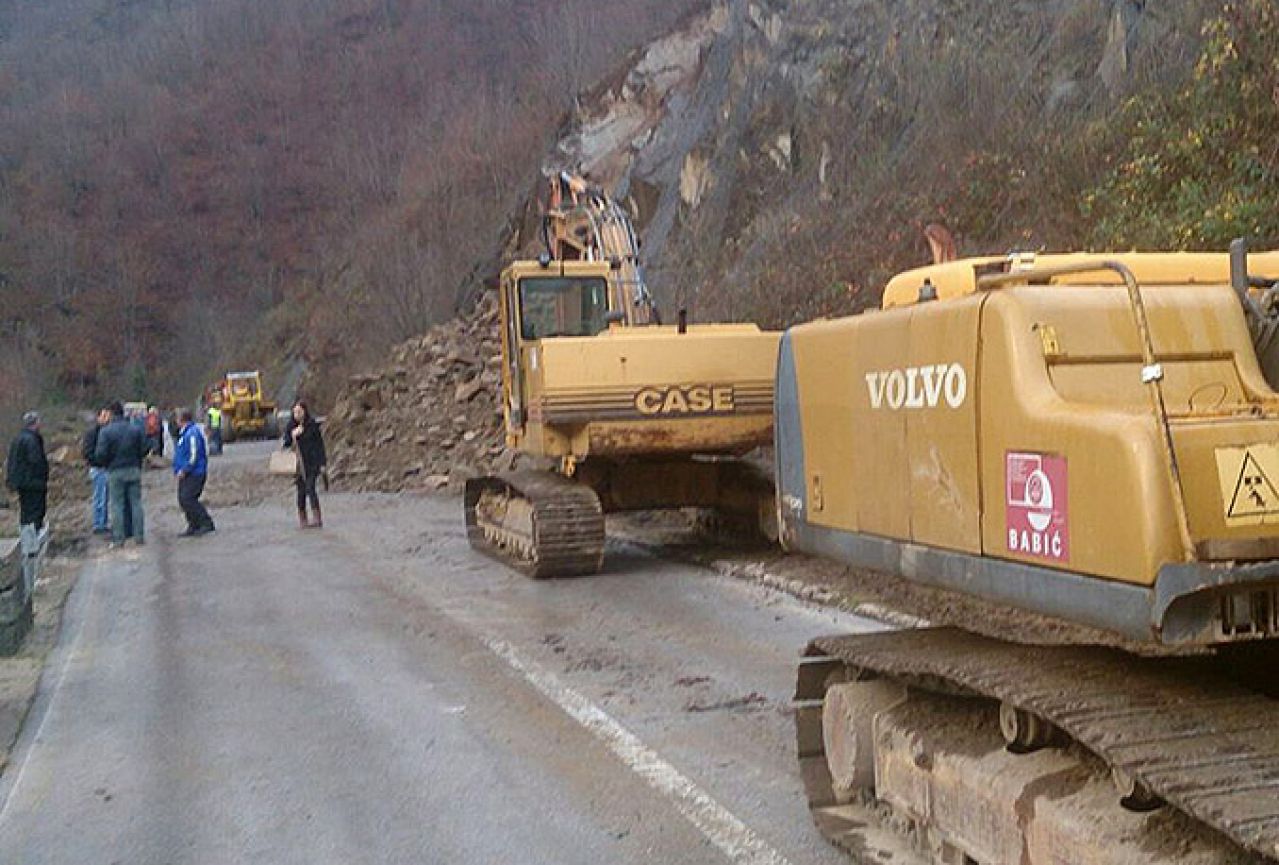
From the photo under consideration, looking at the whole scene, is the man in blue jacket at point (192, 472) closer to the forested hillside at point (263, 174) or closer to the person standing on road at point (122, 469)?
the person standing on road at point (122, 469)

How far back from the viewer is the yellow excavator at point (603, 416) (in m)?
12.2

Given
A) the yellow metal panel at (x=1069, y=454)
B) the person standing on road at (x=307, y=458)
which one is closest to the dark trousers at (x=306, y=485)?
the person standing on road at (x=307, y=458)

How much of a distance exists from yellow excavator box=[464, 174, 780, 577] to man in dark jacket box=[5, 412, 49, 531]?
464cm

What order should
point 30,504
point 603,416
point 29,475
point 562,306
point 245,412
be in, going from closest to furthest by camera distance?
point 603,416, point 562,306, point 29,475, point 30,504, point 245,412

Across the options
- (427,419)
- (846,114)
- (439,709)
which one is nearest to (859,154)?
(846,114)

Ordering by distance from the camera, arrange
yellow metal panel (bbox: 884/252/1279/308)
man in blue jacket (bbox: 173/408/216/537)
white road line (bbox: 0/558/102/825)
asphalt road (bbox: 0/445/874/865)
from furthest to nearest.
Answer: man in blue jacket (bbox: 173/408/216/537)
white road line (bbox: 0/558/102/825)
asphalt road (bbox: 0/445/874/865)
yellow metal panel (bbox: 884/252/1279/308)

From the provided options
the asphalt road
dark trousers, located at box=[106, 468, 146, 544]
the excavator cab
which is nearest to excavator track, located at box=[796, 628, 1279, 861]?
the asphalt road

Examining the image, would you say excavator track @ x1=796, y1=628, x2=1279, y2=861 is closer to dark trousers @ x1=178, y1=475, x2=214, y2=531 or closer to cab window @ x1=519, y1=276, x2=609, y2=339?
cab window @ x1=519, y1=276, x2=609, y2=339

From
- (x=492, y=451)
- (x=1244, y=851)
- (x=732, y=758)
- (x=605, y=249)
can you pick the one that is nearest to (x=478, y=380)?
(x=492, y=451)

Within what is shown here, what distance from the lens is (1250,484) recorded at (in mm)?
3484

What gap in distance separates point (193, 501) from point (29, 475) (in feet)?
8.77

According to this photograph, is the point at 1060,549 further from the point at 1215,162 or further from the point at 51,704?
the point at 1215,162

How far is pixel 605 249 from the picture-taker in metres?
15.9

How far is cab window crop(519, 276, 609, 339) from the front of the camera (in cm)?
1450
